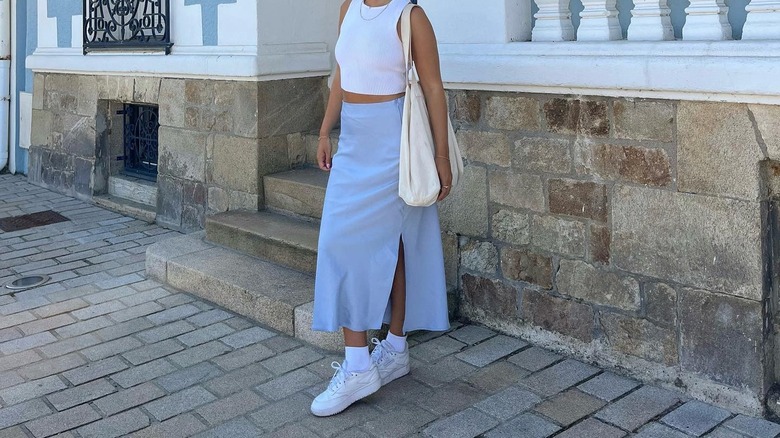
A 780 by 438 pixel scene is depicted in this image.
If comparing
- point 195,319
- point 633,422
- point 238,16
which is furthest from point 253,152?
point 633,422

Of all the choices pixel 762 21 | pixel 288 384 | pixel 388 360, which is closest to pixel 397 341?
pixel 388 360

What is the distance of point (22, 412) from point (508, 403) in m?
1.91

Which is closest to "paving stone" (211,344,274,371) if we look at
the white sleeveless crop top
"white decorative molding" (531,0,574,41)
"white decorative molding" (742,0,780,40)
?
the white sleeveless crop top

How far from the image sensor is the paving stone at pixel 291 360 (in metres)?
3.82

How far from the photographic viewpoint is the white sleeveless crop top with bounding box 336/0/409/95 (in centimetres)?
325

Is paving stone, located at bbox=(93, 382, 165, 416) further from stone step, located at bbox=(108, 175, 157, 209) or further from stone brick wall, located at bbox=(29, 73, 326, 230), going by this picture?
stone step, located at bbox=(108, 175, 157, 209)

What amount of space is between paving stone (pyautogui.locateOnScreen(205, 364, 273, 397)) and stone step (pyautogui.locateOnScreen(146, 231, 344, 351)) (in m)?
0.35

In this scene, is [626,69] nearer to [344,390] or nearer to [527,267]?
[527,267]

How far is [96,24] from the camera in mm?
7020

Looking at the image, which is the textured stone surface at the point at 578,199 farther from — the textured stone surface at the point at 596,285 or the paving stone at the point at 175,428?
the paving stone at the point at 175,428

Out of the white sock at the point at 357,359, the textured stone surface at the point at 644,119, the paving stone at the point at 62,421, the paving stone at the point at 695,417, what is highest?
the textured stone surface at the point at 644,119

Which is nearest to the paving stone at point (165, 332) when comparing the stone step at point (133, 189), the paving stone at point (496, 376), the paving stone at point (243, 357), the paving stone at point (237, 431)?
the paving stone at point (243, 357)

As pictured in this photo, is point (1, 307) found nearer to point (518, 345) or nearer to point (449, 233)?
point (449, 233)

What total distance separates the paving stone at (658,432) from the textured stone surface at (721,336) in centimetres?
33
